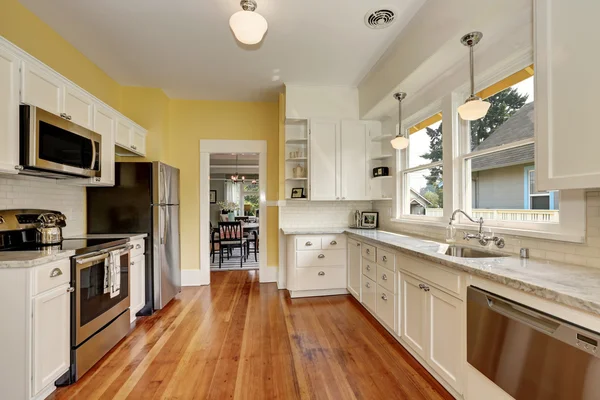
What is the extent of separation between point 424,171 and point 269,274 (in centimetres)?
270

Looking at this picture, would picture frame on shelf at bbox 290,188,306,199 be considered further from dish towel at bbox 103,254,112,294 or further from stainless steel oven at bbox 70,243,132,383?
dish towel at bbox 103,254,112,294

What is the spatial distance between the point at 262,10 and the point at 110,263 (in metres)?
2.44

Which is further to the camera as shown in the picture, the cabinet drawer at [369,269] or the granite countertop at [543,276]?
the cabinet drawer at [369,269]

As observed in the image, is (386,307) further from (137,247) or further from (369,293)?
(137,247)

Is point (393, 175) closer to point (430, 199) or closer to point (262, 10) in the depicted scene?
point (430, 199)

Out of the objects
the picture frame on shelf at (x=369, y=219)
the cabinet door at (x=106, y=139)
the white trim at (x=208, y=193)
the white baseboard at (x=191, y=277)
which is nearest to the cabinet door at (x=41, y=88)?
the cabinet door at (x=106, y=139)

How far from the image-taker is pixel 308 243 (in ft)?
11.5

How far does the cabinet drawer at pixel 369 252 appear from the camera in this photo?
2.77 meters

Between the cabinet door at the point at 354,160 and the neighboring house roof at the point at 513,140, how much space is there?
65.8 inches

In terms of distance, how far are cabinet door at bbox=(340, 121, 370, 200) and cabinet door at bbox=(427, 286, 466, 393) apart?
208cm

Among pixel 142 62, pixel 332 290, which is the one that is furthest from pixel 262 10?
pixel 332 290

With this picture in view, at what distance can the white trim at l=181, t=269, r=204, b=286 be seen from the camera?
13.7ft

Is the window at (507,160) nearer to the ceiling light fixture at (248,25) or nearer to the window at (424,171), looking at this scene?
the window at (424,171)

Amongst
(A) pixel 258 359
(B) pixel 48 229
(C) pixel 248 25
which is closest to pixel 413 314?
(A) pixel 258 359
